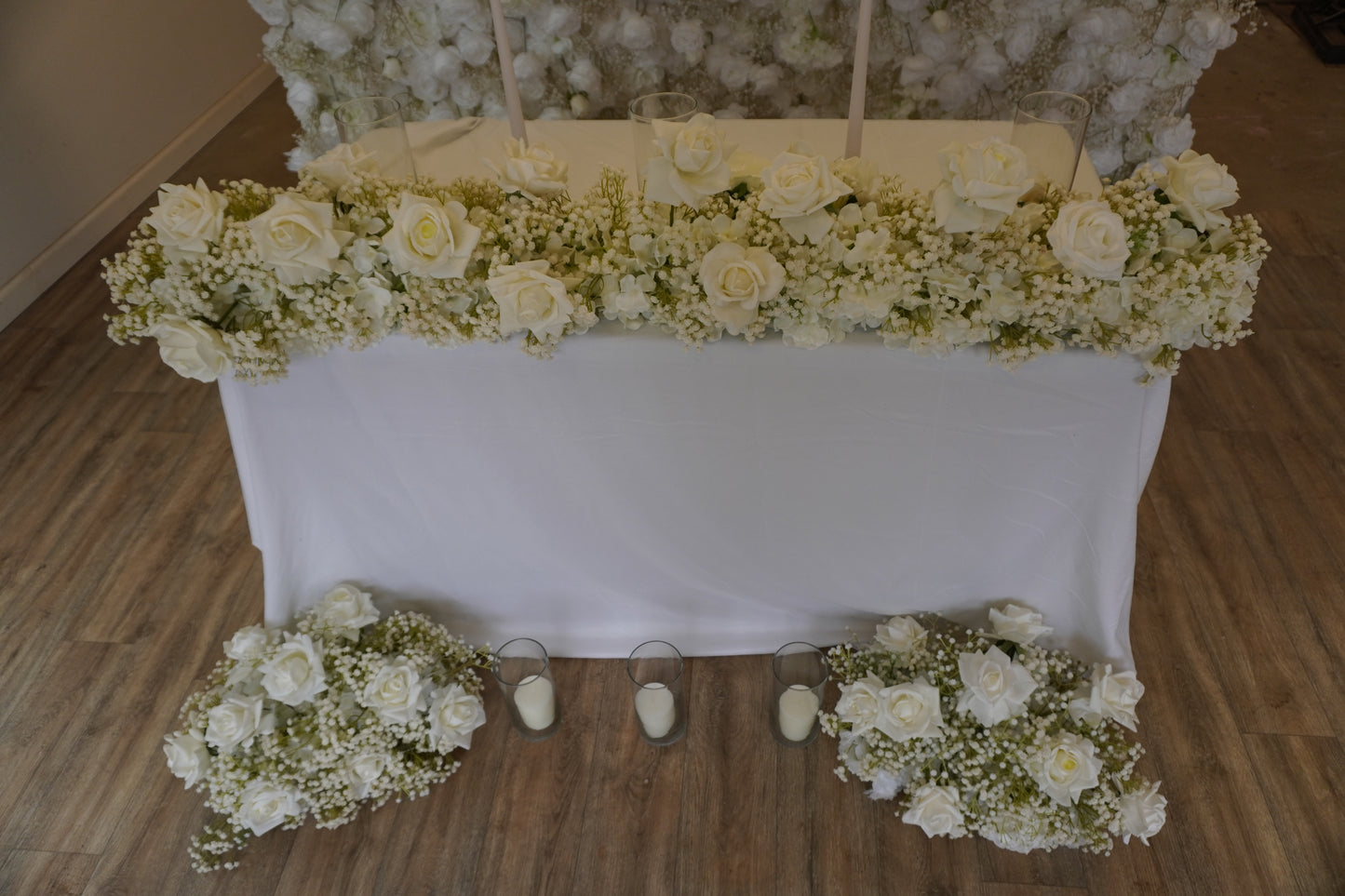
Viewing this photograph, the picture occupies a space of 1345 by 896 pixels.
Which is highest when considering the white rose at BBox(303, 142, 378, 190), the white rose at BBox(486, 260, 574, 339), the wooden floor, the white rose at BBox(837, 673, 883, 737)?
the white rose at BBox(303, 142, 378, 190)

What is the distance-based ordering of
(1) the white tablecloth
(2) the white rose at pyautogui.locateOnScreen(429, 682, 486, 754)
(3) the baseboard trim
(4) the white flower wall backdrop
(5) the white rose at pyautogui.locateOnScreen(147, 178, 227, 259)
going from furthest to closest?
(3) the baseboard trim, (4) the white flower wall backdrop, (2) the white rose at pyautogui.locateOnScreen(429, 682, 486, 754), (1) the white tablecloth, (5) the white rose at pyautogui.locateOnScreen(147, 178, 227, 259)

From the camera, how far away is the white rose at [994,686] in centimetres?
146

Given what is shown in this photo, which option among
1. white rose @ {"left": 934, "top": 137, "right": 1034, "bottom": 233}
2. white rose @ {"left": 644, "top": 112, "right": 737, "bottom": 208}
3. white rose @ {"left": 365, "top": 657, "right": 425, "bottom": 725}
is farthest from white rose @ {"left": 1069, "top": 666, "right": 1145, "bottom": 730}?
white rose @ {"left": 365, "top": 657, "right": 425, "bottom": 725}

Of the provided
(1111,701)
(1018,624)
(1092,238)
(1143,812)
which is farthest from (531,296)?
(1143,812)

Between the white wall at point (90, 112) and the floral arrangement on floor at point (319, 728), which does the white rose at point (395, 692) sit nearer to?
the floral arrangement on floor at point (319, 728)

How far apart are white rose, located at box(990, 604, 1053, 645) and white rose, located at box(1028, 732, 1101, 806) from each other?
0.64 feet

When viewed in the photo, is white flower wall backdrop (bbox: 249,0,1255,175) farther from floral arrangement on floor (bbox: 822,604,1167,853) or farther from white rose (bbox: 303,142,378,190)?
floral arrangement on floor (bbox: 822,604,1167,853)

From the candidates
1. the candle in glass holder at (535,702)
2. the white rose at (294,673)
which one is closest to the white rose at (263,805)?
the white rose at (294,673)

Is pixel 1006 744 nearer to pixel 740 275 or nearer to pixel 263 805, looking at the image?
pixel 740 275

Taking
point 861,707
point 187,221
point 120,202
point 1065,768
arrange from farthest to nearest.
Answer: point 120,202
point 861,707
point 1065,768
point 187,221

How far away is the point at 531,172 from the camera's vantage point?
121 centimetres

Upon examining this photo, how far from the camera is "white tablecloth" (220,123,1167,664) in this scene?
136cm

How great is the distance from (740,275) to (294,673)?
1.02 m

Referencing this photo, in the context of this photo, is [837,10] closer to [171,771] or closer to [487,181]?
[487,181]
